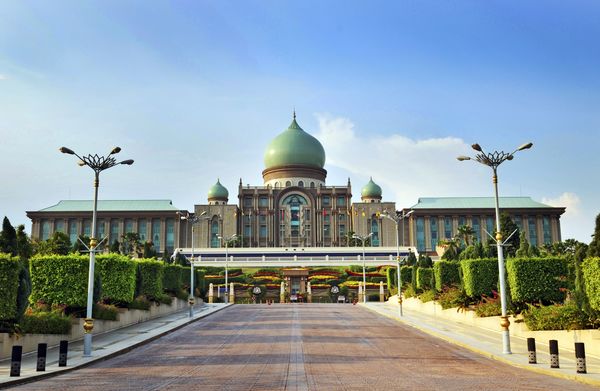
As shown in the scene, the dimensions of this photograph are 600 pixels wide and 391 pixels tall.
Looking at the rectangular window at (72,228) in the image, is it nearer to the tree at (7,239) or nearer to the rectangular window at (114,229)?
the rectangular window at (114,229)

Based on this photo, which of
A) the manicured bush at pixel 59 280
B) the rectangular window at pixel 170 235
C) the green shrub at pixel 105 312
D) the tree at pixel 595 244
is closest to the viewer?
the tree at pixel 595 244

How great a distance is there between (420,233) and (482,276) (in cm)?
8572

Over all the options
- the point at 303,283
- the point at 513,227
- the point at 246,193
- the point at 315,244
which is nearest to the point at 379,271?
the point at 303,283

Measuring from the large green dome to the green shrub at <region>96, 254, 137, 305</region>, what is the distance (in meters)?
89.6

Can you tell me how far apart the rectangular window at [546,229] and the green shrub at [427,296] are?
8116 centimetres

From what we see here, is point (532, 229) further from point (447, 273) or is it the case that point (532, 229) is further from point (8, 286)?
point (8, 286)

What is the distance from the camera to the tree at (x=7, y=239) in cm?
2965

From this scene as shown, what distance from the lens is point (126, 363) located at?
21.1m

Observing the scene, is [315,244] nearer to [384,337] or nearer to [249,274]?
[249,274]

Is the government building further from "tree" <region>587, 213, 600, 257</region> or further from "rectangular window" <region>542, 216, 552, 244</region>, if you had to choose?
"tree" <region>587, 213, 600, 257</region>

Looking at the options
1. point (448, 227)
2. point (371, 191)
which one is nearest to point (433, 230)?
point (448, 227)

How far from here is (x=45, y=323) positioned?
25.9 metres

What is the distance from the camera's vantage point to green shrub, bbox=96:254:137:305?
3384 cm

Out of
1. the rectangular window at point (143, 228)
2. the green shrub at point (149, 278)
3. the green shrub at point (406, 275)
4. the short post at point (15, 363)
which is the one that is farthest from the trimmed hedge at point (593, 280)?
the rectangular window at point (143, 228)
